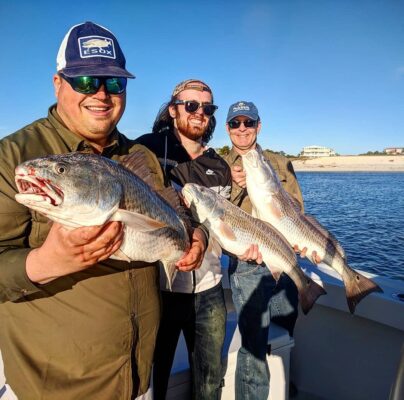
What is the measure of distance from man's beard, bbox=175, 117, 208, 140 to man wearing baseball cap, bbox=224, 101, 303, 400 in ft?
2.82

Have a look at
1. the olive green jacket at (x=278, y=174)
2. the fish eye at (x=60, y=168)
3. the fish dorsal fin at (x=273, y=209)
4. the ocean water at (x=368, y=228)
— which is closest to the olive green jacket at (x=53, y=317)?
the fish eye at (x=60, y=168)

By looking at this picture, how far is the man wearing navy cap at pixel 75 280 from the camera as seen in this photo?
185 centimetres

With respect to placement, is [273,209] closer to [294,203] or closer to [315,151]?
[294,203]

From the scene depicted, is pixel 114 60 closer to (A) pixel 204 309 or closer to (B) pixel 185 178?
(B) pixel 185 178

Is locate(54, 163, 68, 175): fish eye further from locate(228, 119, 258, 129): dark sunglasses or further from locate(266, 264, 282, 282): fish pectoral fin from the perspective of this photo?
locate(228, 119, 258, 129): dark sunglasses

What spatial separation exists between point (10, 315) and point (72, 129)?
4.34ft

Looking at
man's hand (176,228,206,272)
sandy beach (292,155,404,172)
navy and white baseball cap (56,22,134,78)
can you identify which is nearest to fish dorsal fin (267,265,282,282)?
man's hand (176,228,206,272)

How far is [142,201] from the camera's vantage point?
218 cm

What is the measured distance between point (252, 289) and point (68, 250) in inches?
118

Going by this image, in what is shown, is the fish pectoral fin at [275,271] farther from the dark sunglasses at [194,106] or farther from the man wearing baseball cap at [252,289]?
the dark sunglasses at [194,106]

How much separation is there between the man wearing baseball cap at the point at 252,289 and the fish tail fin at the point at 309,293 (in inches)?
15.4

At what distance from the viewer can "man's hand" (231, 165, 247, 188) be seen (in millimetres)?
4559

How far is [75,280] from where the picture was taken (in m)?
2.07

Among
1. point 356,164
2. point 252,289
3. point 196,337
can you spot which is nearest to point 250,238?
point 252,289
